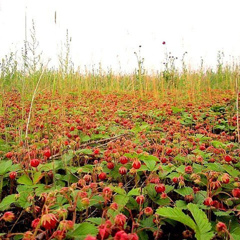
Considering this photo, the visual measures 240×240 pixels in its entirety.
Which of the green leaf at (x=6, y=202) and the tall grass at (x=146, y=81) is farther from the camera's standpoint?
the tall grass at (x=146, y=81)

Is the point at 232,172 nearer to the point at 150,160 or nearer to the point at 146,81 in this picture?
the point at 150,160

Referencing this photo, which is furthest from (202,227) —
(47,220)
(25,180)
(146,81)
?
(146,81)

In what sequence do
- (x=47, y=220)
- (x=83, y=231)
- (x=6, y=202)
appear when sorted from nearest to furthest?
1. (x=47, y=220)
2. (x=83, y=231)
3. (x=6, y=202)

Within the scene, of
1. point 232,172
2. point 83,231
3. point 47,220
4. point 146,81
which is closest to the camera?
point 47,220

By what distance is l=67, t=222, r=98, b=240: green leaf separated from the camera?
878 mm

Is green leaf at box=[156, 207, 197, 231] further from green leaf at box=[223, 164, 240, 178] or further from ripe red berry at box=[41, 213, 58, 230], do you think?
green leaf at box=[223, 164, 240, 178]

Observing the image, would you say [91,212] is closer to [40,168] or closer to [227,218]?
[40,168]

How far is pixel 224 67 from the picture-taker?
8.89 meters

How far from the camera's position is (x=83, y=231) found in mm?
891

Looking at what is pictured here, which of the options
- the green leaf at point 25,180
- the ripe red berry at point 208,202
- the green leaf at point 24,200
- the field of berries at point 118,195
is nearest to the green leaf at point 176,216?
the field of berries at point 118,195

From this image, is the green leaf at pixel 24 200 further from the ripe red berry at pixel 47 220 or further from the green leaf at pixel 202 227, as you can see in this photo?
the green leaf at pixel 202 227

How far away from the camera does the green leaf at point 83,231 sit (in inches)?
34.6

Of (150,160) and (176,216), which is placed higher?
(150,160)

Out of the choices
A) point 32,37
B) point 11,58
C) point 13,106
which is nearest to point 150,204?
point 32,37
